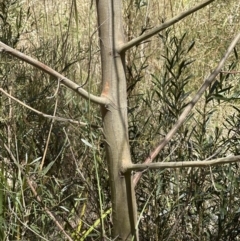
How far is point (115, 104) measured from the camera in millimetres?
1243

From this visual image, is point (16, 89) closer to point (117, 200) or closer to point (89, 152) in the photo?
point (89, 152)

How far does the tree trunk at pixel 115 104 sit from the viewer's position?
122 cm

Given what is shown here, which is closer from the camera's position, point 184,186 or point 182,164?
point 182,164

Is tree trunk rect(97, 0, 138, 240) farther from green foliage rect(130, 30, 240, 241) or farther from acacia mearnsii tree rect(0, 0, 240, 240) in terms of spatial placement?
green foliage rect(130, 30, 240, 241)

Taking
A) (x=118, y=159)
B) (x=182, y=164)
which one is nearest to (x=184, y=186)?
(x=118, y=159)

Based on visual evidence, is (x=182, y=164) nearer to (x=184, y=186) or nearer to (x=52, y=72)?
(x=52, y=72)

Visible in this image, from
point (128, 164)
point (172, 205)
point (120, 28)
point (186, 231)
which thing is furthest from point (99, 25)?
point (186, 231)

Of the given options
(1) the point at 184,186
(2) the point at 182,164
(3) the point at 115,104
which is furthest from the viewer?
(1) the point at 184,186

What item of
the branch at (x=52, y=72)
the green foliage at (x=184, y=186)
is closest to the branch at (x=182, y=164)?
the branch at (x=52, y=72)

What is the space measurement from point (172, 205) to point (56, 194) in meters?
0.37

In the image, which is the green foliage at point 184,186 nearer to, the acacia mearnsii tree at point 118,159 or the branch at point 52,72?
the acacia mearnsii tree at point 118,159

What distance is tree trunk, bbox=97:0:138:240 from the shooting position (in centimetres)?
122

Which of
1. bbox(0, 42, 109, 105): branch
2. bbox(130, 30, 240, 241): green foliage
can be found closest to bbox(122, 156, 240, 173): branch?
bbox(0, 42, 109, 105): branch

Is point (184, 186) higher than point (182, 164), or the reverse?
point (184, 186)
